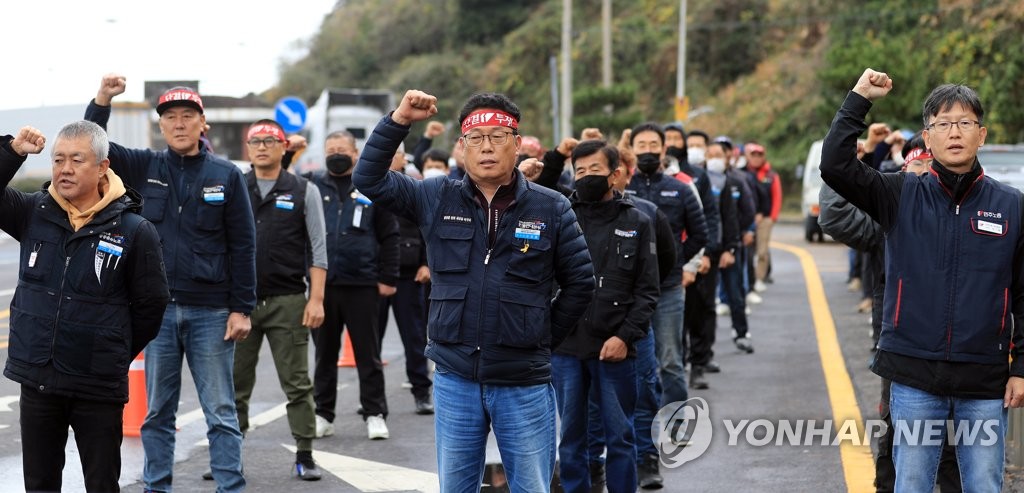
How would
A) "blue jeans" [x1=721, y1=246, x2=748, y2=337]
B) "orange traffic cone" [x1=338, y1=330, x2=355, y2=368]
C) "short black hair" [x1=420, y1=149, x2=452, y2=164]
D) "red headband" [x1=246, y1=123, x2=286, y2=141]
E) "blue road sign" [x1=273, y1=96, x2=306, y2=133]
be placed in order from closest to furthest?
1. "red headband" [x1=246, y1=123, x2=286, y2=141]
2. "orange traffic cone" [x1=338, y1=330, x2=355, y2=368]
3. "short black hair" [x1=420, y1=149, x2=452, y2=164]
4. "blue jeans" [x1=721, y1=246, x2=748, y2=337]
5. "blue road sign" [x1=273, y1=96, x2=306, y2=133]

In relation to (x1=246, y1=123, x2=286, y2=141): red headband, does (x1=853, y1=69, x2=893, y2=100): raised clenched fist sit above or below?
above

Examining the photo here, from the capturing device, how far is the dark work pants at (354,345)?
8.83 metres

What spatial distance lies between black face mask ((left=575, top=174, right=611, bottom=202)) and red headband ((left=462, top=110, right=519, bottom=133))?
1.67 meters

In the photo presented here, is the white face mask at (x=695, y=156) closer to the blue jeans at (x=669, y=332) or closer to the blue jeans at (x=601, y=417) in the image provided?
the blue jeans at (x=669, y=332)

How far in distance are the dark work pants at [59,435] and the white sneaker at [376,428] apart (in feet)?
11.4

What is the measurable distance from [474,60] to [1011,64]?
3963cm

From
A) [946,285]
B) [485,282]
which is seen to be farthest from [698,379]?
[485,282]

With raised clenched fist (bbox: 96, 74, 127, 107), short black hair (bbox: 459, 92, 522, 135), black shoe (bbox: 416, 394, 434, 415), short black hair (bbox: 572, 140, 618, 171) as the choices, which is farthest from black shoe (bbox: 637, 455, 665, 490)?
raised clenched fist (bbox: 96, 74, 127, 107)

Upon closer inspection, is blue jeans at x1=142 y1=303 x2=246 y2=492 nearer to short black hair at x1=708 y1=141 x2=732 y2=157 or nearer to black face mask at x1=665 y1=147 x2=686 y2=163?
black face mask at x1=665 y1=147 x2=686 y2=163

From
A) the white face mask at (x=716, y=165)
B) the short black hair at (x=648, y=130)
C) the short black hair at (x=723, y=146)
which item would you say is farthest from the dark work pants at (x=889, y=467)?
the short black hair at (x=723, y=146)

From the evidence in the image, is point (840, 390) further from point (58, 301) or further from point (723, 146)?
point (58, 301)

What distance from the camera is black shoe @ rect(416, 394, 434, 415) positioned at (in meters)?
9.68

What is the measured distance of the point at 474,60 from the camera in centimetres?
6688

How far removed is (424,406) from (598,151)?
12.0 feet
